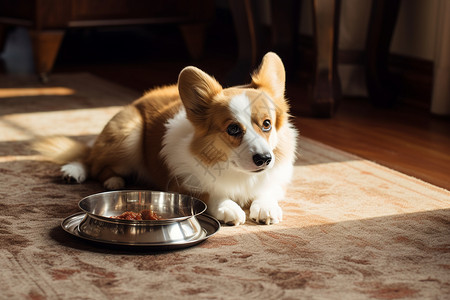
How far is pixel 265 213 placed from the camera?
183 cm

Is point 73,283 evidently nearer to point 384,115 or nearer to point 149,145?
point 149,145

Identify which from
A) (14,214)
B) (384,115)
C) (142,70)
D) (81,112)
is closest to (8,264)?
(14,214)

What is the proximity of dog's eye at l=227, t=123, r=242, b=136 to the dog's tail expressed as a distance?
0.78 meters

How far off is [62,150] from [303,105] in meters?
1.57

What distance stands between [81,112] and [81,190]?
1.32 metres

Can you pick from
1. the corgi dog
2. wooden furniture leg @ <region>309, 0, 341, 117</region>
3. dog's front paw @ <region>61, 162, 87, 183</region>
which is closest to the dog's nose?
the corgi dog

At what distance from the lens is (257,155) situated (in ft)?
5.63

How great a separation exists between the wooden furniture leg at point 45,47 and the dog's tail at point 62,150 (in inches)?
70.7

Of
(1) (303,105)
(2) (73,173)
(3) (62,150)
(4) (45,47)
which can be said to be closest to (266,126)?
(2) (73,173)

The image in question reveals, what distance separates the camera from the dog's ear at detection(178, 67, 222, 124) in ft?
5.98

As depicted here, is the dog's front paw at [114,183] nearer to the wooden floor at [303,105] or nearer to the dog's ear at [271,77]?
the dog's ear at [271,77]

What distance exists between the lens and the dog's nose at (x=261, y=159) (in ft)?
5.63

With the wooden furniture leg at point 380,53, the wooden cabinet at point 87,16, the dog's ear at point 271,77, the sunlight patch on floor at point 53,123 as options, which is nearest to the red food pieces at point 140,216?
the dog's ear at point 271,77

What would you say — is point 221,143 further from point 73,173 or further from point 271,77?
point 73,173
